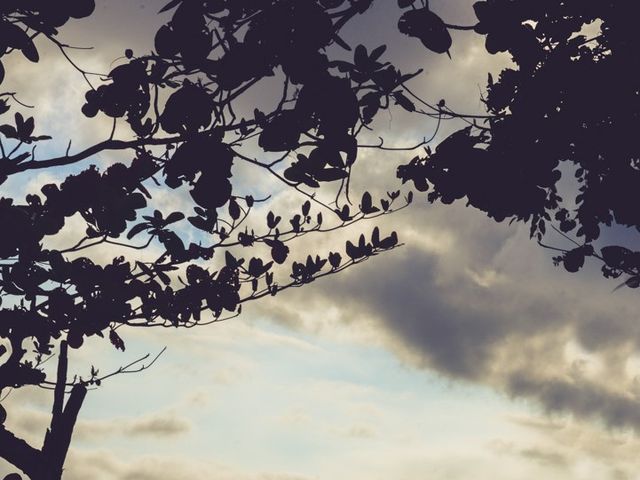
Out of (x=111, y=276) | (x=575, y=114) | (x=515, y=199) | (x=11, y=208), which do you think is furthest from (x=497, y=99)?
(x=11, y=208)

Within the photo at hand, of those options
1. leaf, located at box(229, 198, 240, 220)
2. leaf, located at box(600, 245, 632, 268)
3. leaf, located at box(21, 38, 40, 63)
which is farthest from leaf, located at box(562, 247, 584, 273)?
leaf, located at box(21, 38, 40, 63)

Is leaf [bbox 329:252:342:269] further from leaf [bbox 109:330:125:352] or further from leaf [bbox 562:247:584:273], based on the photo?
leaf [bbox 562:247:584:273]

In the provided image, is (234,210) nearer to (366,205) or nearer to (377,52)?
(366,205)

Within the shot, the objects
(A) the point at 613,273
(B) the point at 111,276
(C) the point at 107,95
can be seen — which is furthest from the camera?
(A) the point at 613,273

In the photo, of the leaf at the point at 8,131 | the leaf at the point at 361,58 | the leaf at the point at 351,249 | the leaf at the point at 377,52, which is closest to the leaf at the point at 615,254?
the leaf at the point at 351,249

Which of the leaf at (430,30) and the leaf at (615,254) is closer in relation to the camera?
the leaf at (430,30)

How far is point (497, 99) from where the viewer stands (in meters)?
7.84

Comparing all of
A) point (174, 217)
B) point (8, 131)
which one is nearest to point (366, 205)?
point (174, 217)

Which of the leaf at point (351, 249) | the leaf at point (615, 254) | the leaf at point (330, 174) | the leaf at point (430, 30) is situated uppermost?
the leaf at point (615, 254)

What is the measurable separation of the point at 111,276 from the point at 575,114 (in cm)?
435

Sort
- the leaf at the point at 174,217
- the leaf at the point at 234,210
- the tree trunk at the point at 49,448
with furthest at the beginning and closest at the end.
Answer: the leaf at the point at 234,210 < the leaf at the point at 174,217 < the tree trunk at the point at 49,448

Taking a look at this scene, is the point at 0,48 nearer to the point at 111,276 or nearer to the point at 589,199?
the point at 111,276

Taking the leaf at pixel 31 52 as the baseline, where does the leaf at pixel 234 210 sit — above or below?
above

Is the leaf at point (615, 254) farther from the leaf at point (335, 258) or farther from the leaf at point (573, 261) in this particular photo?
the leaf at point (335, 258)
